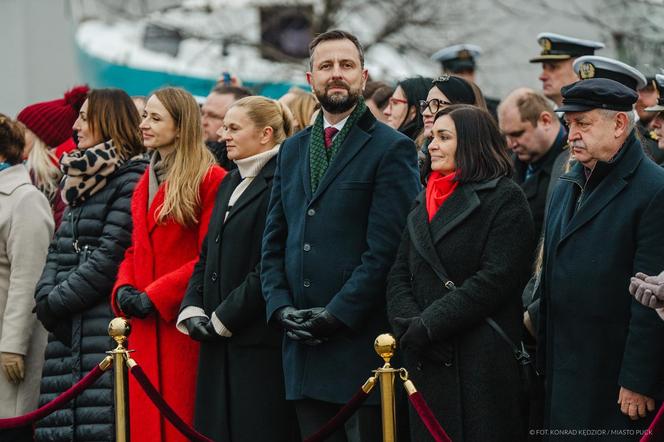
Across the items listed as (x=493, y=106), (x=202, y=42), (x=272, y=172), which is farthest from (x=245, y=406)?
(x=202, y=42)

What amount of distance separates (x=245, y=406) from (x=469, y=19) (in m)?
16.6

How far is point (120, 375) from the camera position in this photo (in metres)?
7.34

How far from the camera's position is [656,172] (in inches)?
248

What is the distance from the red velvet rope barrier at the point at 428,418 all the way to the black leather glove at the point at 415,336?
304 millimetres

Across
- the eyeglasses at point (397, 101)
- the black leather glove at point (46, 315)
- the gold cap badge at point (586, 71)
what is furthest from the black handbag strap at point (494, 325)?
the black leather glove at point (46, 315)

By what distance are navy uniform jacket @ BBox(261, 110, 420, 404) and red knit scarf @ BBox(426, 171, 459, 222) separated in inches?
11.6

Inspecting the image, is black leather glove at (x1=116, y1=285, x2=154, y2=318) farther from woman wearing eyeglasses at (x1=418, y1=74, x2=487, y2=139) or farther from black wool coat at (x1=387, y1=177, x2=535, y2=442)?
woman wearing eyeglasses at (x1=418, y1=74, x2=487, y2=139)

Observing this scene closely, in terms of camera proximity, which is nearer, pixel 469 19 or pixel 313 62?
pixel 313 62

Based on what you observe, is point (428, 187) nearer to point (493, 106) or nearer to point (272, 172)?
point (272, 172)

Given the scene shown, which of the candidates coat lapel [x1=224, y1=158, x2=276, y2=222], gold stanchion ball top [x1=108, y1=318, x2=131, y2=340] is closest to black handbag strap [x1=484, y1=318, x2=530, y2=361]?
coat lapel [x1=224, y1=158, x2=276, y2=222]

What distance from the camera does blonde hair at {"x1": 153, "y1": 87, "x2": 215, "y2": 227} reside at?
8.05m

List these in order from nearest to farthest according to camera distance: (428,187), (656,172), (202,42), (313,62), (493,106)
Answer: (656,172) → (428,187) → (313,62) → (493,106) → (202,42)

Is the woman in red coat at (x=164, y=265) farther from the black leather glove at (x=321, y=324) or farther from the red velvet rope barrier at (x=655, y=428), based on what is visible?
the red velvet rope barrier at (x=655, y=428)

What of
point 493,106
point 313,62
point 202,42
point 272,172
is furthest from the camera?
point 202,42
